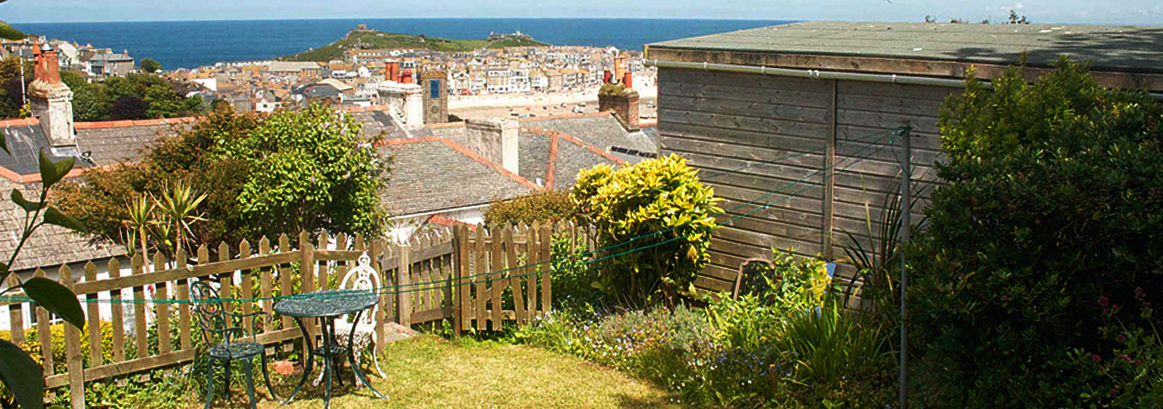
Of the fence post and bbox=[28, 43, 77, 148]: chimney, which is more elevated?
bbox=[28, 43, 77, 148]: chimney

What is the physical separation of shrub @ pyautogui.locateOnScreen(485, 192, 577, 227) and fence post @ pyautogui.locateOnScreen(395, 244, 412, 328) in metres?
8.57

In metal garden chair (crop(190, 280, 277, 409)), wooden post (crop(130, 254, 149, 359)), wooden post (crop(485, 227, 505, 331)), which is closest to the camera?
metal garden chair (crop(190, 280, 277, 409))

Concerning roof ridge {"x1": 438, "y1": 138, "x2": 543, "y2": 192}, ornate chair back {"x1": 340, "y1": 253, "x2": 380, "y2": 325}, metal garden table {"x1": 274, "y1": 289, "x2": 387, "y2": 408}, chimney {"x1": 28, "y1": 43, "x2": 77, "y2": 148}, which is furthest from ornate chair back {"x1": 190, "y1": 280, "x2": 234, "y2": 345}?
chimney {"x1": 28, "y1": 43, "x2": 77, "y2": 148}

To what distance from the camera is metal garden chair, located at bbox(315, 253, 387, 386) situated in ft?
27.4

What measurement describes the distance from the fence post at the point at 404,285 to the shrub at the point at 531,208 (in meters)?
8.57

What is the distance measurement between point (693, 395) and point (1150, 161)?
4.05m

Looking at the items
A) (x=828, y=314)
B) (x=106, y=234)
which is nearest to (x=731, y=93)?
(x=828, y=314)

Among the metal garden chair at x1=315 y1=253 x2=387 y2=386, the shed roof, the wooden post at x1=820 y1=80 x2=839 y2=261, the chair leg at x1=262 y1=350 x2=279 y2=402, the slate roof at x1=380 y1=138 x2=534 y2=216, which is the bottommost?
the slate roof at x1=380 y1=138 x2=534 y2=216

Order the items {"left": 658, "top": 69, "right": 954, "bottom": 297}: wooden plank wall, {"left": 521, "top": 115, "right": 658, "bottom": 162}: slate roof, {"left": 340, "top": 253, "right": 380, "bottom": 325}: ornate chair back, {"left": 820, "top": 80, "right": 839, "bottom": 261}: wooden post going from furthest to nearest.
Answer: {"left": 521, "top": 115, "right": 658, "bottom": 162}: slate roof → {"left": 340, "top": 253, "right": 380, "bottom": 325}: ornate chair back → {"left": 820, "top": 80, "right": 839, "bottom": 261}: wooden post → {"left": 658, "top": 69, "right": 954, "bottom": 297}: wooden plank wall

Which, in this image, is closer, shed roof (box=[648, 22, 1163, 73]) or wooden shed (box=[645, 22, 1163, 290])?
shed roof (box=[648, 22, 1163, 73])

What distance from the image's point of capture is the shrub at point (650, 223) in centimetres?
890

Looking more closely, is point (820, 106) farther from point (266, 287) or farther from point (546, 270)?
point (266, 287)

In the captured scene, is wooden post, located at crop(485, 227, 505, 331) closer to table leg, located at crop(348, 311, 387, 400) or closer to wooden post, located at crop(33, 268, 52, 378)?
table leg, located at crop(348, 311, 387, 400)

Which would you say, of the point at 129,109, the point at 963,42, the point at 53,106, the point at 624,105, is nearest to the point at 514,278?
the point at 963,42
